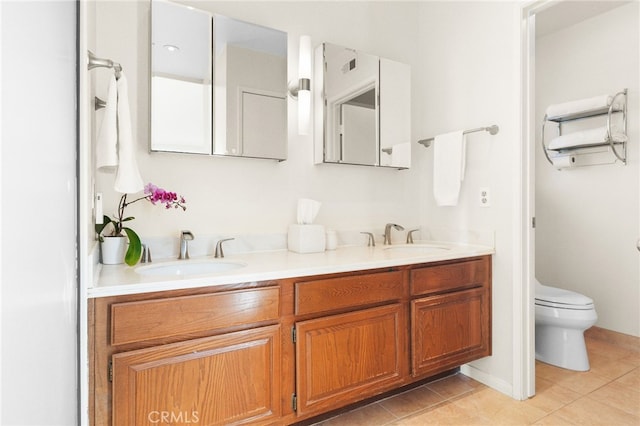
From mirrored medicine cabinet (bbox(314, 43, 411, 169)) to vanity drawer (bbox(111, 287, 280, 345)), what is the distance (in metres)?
1.03

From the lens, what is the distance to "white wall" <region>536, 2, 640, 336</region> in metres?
2.59

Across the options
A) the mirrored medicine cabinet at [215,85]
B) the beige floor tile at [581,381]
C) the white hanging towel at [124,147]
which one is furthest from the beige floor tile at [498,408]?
the white hanging towel at [124,147]

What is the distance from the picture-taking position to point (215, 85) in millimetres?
1797

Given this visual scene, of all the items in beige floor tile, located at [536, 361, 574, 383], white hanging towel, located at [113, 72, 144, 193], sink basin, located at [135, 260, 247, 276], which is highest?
white hanging towel, located at [113, 72, 144, 193]

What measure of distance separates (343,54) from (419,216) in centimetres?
117

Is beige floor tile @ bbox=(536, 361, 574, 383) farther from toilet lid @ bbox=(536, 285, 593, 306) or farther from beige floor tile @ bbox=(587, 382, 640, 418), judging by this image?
toilet lid @ bbox=(536, 285, 593, 306)

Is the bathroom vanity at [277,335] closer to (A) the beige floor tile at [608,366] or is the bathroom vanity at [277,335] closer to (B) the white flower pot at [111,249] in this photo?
(B) the white flower pot at [111,249]

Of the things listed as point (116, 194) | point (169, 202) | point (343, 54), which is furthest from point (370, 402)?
point (343, 54)

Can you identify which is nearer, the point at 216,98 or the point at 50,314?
the point at 50,314

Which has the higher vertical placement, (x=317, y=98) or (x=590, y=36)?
(x=590, y=36)

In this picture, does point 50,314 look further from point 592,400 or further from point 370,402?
point 592,400

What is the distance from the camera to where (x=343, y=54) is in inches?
85.4

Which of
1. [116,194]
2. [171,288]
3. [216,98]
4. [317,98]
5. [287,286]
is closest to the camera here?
[171,288]

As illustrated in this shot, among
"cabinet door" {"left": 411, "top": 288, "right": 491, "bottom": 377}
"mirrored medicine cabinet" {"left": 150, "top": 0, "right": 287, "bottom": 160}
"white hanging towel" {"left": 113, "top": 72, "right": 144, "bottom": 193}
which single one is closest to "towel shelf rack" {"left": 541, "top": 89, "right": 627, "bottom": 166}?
"cabinet door" {"left": 411, "top": 288, "right": 491, "bottom": 377}
